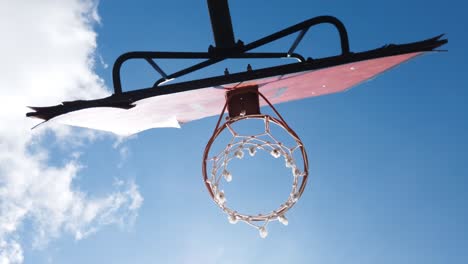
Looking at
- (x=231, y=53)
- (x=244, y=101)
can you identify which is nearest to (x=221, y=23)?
(x=231, y=53)

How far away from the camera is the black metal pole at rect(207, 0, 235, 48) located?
2838mm

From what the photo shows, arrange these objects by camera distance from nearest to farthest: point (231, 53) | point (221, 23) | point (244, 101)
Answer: point (221, 23), point (231, 53), point (244, 101)

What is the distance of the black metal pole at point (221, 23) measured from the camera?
9.31 ft

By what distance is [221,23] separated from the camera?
2.90 metres

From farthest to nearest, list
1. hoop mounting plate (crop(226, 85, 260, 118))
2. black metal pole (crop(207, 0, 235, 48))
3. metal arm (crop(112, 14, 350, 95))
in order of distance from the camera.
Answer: hoop mounting plate (crop(226, 85, 260, 118)) → metal arm (crop(112, 14, 350, 95)) → black metal pole (crop(207, 0, 235, 48))

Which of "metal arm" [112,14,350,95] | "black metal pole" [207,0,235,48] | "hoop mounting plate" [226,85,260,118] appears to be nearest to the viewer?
"black metal pole" [207,0,235,48]

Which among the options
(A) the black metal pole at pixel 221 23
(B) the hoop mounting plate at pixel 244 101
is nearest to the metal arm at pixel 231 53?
(A) the black metal pole at pixel 221 23

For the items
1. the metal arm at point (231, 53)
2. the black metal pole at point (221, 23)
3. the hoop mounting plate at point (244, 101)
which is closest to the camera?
the black metal pole at point (221, 23)

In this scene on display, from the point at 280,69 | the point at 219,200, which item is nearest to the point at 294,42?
the point at 280,69

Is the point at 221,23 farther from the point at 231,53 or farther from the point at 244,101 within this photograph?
the point at 244,101

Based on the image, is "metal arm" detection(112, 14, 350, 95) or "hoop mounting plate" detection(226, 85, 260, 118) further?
"hoop mounting plate" detection(226, 85, 260, 118)

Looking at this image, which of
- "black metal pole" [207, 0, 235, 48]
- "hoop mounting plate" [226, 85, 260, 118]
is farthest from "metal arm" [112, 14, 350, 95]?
"hoop mounting plate" [226, 85, 260, 118]

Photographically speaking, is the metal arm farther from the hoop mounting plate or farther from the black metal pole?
the hoop mounting plate

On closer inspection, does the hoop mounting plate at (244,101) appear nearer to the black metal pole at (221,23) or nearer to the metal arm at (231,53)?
the metal arm at (231,53)
